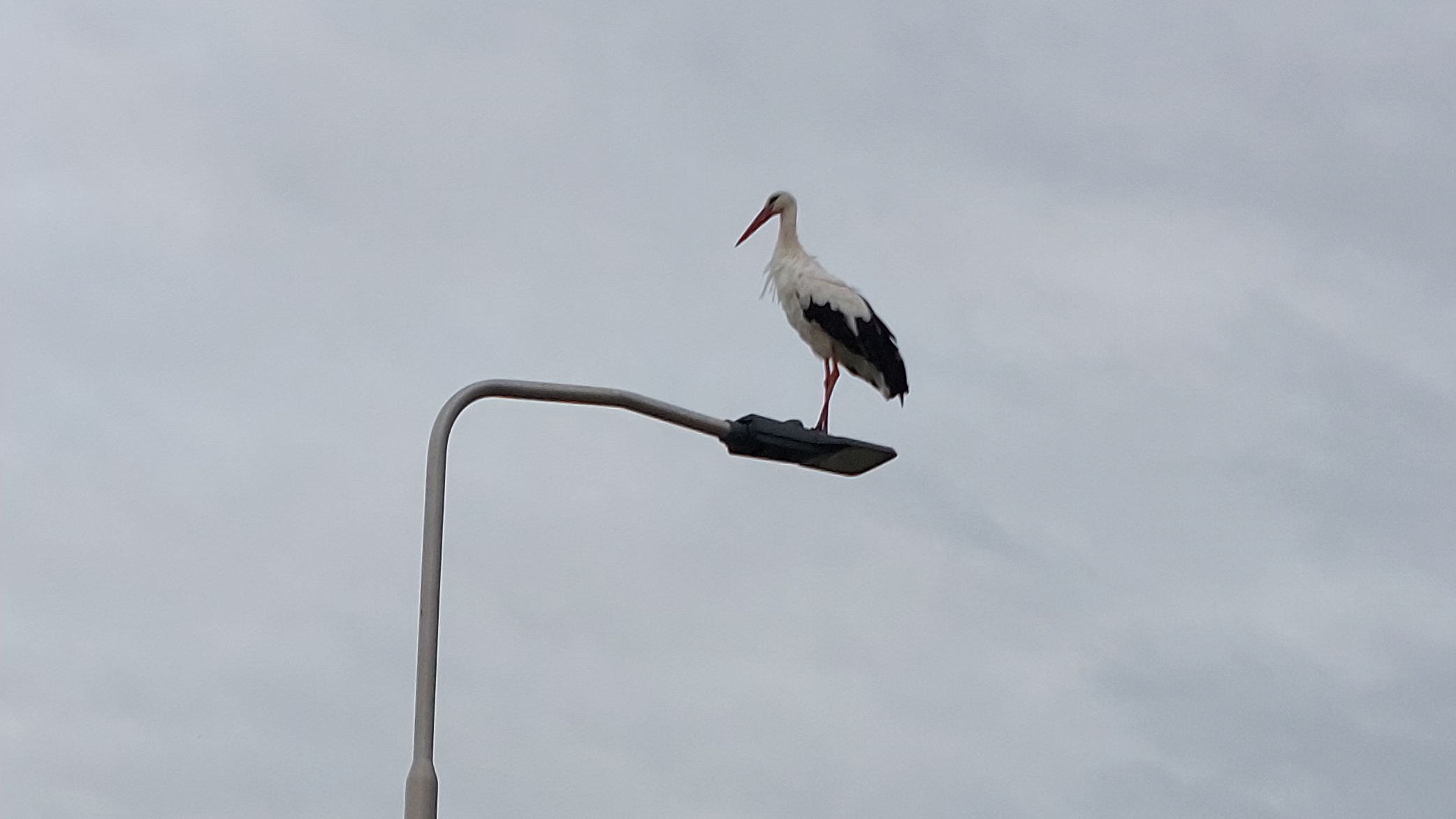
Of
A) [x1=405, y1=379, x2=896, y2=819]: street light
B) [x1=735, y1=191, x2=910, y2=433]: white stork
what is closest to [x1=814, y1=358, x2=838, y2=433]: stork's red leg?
[x1=735, y1=191, x2=910, y2=433]: white stork

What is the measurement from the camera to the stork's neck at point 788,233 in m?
19.0

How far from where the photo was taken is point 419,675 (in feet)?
29.7

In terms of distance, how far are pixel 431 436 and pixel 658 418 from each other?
4.25 feet

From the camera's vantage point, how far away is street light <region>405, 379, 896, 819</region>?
9016mm

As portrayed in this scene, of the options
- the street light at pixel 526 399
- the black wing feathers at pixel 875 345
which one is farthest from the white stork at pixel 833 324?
the street light at pixel 526 399

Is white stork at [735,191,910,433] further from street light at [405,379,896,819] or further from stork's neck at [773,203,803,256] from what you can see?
street light at [405,379,896,819]

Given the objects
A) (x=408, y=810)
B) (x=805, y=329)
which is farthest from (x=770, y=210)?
(x=408, y=810)

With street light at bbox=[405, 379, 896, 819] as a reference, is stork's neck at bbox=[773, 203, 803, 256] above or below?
above

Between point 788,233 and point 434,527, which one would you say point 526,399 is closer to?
point 434,527

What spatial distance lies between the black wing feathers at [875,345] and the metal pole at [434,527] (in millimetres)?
7237

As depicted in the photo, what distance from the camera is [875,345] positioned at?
17516 millimetres

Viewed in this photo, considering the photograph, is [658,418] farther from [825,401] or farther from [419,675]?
[825,401]

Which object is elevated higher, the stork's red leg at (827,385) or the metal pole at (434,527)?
the stork's red leg at (827,385)

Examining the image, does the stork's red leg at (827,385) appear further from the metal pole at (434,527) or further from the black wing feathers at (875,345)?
Result: the metal pole at (434,527)
